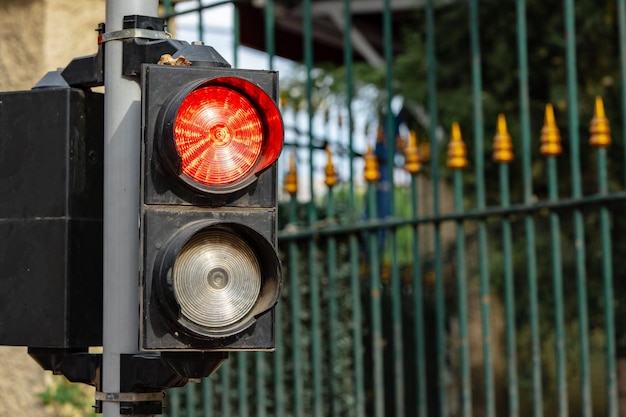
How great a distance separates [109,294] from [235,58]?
121 inches

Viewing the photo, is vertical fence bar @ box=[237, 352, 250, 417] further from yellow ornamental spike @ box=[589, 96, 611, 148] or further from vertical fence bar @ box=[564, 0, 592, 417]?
yellow ornamental spike @ box=[589, 96, 611, 148]

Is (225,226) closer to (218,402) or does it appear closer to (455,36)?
(218,402)

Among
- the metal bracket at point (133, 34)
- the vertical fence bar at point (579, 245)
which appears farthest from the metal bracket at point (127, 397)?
the vertical fence bar at point (579, 245)

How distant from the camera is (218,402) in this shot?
20.6 ft

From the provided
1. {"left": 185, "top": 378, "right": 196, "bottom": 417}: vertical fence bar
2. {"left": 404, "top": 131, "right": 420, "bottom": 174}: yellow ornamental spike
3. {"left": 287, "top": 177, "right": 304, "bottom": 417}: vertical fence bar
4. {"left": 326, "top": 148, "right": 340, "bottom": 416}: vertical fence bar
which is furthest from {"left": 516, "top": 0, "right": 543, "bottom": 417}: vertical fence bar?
{"left": 185, "top": 378, "right": 196, "bottom": 417}: vertical fence bar

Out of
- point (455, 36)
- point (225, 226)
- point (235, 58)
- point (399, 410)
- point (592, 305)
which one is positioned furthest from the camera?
point (455, 36)

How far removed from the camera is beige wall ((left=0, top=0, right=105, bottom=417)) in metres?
5.21

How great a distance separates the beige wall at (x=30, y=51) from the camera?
5.21m

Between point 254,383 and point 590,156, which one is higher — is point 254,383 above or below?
below

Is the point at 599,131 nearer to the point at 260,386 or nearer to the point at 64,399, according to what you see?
the point at 260,386

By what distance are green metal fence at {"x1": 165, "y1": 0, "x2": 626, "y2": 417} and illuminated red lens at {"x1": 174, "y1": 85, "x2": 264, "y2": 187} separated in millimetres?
2348

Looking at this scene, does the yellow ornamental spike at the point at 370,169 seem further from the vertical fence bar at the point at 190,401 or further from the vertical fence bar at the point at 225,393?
the vertical fence bar at the point at 190,401

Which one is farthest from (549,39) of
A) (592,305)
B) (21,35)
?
(21,35)

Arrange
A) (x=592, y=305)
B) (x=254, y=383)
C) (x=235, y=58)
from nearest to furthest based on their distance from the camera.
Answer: (x=235, y=58) < (x=254, y=383) < (x=592, y=305)
